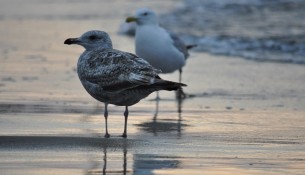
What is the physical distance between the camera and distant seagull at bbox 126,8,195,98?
1108 centimetres

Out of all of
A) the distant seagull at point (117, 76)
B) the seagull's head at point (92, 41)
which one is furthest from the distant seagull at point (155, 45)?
the distant seagull at point (117, 76)

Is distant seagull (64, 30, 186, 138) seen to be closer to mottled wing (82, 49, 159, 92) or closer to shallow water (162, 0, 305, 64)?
mottled wing (82, 49, 159, 92)

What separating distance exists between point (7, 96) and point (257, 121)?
308 cm

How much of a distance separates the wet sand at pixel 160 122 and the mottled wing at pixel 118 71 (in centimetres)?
48

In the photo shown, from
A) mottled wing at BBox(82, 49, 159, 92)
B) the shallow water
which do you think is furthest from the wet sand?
the shallow water

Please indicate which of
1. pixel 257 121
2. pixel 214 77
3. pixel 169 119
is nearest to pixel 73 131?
pixel 169 119

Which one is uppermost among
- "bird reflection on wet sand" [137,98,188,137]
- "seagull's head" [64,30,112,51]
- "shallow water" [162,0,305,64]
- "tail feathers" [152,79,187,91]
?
"seagull's head" [64,30,112,51]

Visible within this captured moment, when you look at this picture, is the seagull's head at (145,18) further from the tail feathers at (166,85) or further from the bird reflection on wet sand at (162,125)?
the tail feathers at (166,85)

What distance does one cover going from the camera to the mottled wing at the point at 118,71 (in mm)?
7096

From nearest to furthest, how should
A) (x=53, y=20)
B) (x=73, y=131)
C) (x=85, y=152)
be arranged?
1. (x=85, y=152)
2. (x=73, y=131)
3. (x=53, y=20)

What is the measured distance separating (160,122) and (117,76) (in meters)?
1.34

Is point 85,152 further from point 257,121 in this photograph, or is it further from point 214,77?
point 214,77

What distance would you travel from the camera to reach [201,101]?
10047mm

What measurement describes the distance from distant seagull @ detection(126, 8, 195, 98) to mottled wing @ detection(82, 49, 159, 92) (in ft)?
11.2
